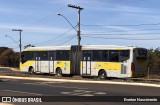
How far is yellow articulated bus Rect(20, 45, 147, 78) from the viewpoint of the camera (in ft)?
120

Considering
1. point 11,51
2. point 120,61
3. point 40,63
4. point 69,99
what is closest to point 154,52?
point 40,63

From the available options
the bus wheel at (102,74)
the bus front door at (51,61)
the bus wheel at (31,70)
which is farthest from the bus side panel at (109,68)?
the bus wheel at (31,70)

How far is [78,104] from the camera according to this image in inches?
670

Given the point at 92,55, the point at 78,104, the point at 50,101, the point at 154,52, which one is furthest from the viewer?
the point at 154,52

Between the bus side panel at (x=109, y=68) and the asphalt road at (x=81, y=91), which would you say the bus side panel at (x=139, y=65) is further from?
the asphalt road at (x=81, y=91)

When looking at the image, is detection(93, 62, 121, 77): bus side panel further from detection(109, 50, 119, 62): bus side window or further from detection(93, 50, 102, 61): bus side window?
detection(93, 50, 102, 61): bus side window

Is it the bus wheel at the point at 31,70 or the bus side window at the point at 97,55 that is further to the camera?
the bus wheel at the point at 31,70

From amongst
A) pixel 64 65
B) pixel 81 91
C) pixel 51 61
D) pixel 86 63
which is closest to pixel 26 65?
pixel 51 61

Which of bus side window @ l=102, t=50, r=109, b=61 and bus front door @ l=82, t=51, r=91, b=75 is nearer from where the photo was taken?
bus side window @ l=102, t=50, r=109, b=61

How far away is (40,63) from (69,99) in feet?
93.2

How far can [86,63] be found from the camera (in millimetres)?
40312

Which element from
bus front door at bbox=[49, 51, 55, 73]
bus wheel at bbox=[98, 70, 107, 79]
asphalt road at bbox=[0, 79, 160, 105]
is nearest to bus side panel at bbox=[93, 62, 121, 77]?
bus wheel at bbox=[98, 70, 107, 79]

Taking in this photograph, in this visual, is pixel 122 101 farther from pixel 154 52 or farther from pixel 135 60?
pixel 154 52

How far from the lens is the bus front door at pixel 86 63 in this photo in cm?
4003
